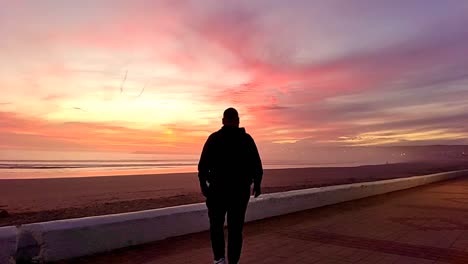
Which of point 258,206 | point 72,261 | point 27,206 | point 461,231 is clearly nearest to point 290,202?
point 258,206

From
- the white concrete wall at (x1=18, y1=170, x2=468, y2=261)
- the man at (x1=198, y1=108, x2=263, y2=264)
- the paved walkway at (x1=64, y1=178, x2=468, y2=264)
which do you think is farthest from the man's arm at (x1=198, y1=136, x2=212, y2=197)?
the white concrete wall at (x1=18, y1=170, x2=468, y2=261)

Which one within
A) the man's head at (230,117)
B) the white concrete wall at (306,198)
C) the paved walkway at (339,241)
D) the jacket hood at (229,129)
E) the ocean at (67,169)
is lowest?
the paved walkway at (339,241)

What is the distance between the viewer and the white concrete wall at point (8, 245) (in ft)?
13.2

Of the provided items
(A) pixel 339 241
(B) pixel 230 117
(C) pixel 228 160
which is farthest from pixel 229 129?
(A) pixel 339 241

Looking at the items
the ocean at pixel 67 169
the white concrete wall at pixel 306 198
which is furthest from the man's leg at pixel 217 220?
the ocean at pixel 67 169

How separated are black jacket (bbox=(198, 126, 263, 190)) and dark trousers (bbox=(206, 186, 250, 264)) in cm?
10

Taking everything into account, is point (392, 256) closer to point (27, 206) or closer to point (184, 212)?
point (184, 212)

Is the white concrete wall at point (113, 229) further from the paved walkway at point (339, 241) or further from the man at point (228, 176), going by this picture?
the man at point (228, 176)

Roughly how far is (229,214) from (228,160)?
A: 0.58 metres

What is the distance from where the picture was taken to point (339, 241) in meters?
5.96

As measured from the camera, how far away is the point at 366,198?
1175cm

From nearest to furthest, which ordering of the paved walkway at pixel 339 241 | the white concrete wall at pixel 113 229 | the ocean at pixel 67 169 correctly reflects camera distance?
1. the white concrete wall at pixel 113 229
2. the paved walkway at pixel 339 241
3. the ocean at pixel 67 169

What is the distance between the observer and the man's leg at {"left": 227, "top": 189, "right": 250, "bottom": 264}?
3.96m

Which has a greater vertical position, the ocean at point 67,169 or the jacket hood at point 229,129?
the ocean at point 67,169
